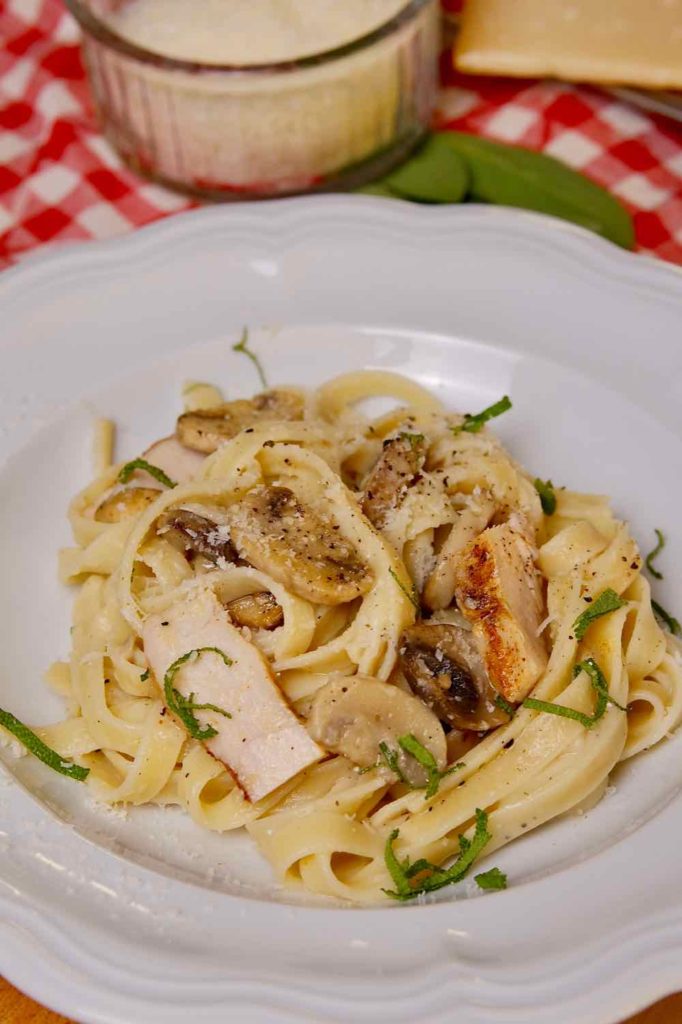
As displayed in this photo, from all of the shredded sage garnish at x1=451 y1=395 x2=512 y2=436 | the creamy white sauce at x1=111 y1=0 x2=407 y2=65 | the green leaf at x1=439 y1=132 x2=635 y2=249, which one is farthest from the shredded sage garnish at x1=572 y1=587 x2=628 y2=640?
the creamy white sauce at x1=111 y1=0 x2=407 y2=65

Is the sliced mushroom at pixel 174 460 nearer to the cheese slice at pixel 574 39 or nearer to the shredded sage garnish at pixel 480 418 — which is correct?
the shredded sage garnish at pixel 480 418

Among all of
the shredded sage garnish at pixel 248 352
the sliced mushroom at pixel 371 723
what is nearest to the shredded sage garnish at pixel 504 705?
the sliced mushroom at pixel 371 723

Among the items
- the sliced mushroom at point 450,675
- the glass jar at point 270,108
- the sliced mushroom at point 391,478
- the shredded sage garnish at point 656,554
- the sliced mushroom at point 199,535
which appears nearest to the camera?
the sliced mushroom at point 450,675

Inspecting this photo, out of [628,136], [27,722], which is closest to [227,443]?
[27,722]

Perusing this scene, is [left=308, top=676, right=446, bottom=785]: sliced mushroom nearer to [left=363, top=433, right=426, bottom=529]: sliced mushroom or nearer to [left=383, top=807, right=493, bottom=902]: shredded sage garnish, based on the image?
[left=383, top=807, right=493, bottom=902]: shredded sage garnish

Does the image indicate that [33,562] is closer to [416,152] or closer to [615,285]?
[615,285]

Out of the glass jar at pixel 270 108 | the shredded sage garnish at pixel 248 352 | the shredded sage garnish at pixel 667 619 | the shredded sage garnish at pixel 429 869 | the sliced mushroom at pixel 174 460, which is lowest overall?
the shredded sage garnish at pixel 429 869
